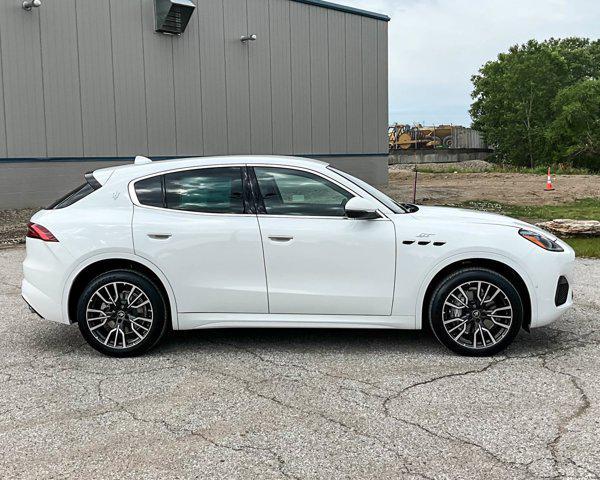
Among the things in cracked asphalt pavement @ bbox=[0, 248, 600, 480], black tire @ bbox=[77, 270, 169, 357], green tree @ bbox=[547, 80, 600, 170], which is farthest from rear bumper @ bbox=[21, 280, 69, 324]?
green tree @ bbox=[547, 80, 600, 170]

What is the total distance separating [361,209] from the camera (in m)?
5.24

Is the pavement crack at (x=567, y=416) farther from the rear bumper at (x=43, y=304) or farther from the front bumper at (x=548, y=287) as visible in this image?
the rear bumper at (x=43, y=304)

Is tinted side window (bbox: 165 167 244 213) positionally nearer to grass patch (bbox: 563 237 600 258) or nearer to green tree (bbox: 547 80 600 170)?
grass patch (bbox: 563 237 600 258)

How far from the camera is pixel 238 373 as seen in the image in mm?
5023

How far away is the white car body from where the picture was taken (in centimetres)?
529

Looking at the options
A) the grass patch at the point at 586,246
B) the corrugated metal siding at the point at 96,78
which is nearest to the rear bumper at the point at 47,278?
the grass patch at the point at 586,246

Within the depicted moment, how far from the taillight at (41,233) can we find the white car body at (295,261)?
0.16ft

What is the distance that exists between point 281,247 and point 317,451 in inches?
79.2

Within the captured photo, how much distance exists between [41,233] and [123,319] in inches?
38.6

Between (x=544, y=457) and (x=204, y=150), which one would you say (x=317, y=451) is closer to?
(x=544, y=457)

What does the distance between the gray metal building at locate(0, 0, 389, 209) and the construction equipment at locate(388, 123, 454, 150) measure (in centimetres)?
3025

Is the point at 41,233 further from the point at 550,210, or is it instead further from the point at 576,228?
the point at 550,210

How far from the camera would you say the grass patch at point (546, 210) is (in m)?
16.2

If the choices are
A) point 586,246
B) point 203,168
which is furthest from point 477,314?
point 586,246
